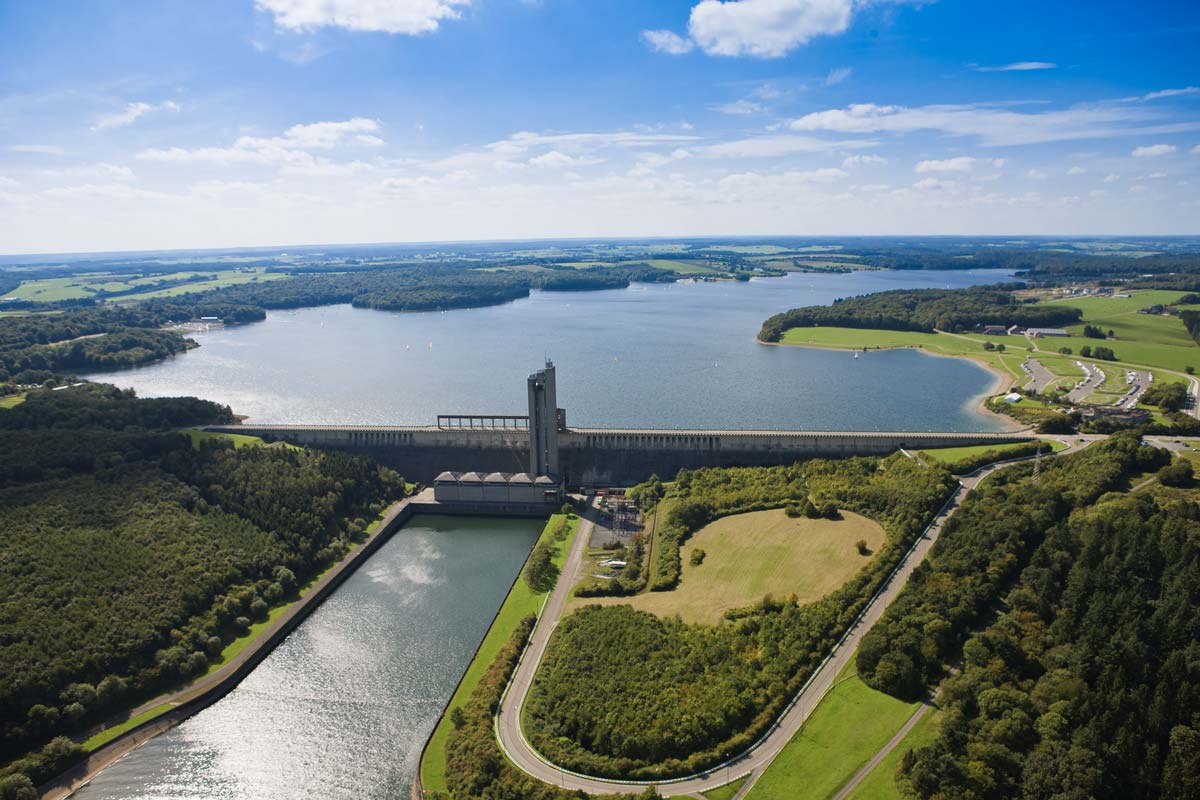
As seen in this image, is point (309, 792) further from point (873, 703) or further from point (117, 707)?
point (873, 703)

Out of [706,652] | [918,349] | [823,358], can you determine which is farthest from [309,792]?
[918,349]

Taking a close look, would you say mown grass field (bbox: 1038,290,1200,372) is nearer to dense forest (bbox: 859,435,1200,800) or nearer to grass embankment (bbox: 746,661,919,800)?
dense forest (bbox: 859,435,1200,800)

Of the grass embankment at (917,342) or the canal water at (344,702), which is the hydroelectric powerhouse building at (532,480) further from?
the grass embankment at (917,342)

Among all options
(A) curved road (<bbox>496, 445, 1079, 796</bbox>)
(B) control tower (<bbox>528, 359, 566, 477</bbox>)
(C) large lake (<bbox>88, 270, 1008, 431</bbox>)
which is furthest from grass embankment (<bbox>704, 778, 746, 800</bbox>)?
(C) large lake (<bbox>88, 270, 1008, 431</bbox>)

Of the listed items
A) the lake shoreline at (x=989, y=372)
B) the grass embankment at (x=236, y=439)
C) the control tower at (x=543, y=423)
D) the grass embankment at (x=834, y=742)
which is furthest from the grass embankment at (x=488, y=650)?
the lake shoreline at (x=989, y=372)

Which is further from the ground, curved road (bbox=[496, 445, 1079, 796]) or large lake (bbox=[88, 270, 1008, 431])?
large lake (bbox=[88, 270, 1008, 431])
